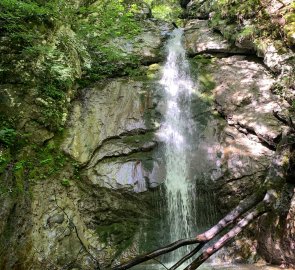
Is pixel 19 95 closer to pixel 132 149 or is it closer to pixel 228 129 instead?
pixel 132 149

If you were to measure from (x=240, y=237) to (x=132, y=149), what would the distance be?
3.23m

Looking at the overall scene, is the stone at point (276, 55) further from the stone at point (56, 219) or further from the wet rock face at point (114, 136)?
the stone at point (56, 219)

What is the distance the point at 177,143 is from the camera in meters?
8.53

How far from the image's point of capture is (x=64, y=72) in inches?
303

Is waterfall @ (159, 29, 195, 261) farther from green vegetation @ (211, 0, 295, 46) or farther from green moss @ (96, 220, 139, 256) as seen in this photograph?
green vegetation @ (211, 0, 295, 46)

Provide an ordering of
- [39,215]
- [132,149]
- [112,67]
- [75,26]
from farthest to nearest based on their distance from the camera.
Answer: [112,67]
[75,26]
[132,149]
[39,215]

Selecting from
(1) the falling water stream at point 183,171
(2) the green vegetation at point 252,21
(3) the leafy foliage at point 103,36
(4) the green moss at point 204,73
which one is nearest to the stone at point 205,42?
(2) the green vegetation at point 252,21

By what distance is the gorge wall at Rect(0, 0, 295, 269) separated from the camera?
6.02m

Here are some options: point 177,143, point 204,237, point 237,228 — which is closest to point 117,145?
point 177,143

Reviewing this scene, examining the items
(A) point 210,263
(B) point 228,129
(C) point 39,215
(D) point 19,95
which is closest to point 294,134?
(B) point 228,129

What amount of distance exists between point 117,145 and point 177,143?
5.25ft

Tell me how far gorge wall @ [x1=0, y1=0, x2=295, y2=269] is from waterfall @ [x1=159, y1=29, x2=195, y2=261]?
0.90 feet

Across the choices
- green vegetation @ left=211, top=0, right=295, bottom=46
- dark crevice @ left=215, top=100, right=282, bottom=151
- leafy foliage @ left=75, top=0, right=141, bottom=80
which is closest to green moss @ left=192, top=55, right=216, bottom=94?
dark crevice @ left=215, top=100, right=282, bottom=151

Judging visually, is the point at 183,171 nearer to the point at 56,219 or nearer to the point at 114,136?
the point at 114,136
